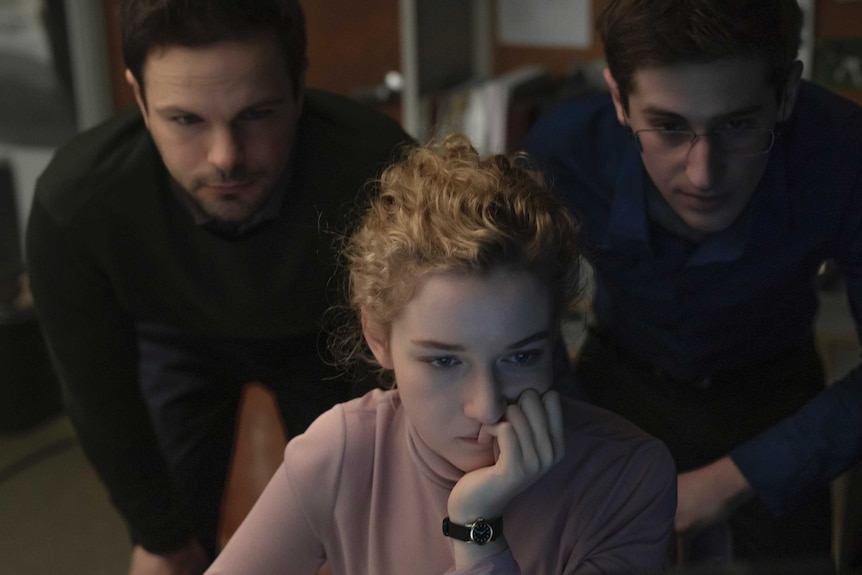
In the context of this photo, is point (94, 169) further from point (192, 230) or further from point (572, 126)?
point (572, 126)

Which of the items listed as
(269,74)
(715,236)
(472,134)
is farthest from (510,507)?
(472,134)

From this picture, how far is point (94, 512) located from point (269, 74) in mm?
1695

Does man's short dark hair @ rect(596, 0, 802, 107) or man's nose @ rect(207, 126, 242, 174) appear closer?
man's short dark hair @ rect(596, 0, 802, 107)

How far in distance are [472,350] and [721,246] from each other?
1.67 ft

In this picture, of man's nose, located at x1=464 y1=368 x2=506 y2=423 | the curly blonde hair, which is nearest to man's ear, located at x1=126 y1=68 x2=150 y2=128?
the curly blonde hair

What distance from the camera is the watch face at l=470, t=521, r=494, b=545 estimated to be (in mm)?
1016

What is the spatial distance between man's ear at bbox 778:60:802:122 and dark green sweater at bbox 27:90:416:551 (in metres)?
0.50

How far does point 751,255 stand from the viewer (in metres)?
1.42

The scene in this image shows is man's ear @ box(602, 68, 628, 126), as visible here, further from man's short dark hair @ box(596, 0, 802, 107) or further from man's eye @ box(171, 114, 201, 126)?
man's eye @ box(171, 114, 201, 126)

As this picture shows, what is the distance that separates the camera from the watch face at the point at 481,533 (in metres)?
1.02

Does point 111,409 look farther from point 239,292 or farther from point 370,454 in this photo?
point 370,454

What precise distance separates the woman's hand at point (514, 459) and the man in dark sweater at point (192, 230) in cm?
46

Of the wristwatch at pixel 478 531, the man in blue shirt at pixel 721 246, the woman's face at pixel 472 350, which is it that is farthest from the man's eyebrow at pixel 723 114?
the wristwatch at pixel 478 531

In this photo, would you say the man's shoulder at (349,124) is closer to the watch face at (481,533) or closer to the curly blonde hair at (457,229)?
the curly blonde hair at (457,229)
